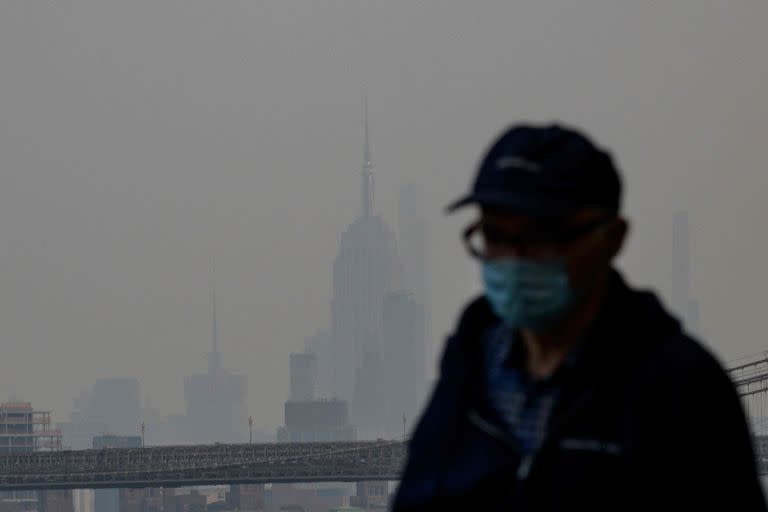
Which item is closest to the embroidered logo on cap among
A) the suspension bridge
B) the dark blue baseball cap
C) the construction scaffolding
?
the dark blue baseball cap

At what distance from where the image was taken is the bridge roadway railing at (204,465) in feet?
333

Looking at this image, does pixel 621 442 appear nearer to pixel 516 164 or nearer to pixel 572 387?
pixel 572 387

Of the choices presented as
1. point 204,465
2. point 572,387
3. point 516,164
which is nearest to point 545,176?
point 516,164

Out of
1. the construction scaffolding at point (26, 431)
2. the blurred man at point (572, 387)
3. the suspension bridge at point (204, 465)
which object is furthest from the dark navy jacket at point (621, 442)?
the construction scaffolding at point (26, 431)

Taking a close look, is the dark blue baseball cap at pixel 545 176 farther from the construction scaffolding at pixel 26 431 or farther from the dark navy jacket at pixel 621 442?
the construction scaffolding at pixel 26 431

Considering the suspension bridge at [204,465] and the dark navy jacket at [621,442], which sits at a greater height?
the dark navy jacket at [621,442]

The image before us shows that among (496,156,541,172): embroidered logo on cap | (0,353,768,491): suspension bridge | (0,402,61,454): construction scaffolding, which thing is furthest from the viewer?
(0,402,61,454): construction scaffolding

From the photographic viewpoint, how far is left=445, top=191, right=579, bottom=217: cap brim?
2.92 meters

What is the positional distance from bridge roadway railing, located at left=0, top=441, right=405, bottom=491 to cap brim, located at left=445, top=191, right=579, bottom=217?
97.4 metres

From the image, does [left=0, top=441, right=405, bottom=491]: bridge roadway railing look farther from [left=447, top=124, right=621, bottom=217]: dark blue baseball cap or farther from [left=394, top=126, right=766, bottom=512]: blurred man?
[left=447, top=124, right=621, bottom=217]: dark blue baseball cap

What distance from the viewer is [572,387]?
295 cm

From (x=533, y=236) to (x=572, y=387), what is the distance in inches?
8.6

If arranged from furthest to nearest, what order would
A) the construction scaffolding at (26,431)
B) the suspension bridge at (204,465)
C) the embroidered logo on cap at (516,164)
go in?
the construction scaffolding at (26,431)
the suspension bridge at (204,465)
the embroidered logo on cap at (516,164)

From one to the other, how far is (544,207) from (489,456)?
366 mm
